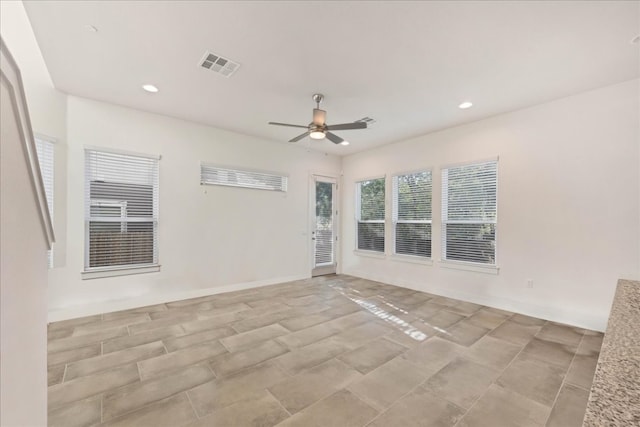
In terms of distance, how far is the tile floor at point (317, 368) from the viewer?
6.62 feet

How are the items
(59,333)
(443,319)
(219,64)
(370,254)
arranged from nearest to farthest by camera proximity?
(219,64)
(59,333)
(443,319)
(370,254)

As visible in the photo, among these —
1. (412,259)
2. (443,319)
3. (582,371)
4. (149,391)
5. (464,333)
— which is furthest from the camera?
(412,259)

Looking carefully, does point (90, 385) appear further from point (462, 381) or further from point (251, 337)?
point (462, 381)

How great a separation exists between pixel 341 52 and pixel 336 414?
10.5 ft

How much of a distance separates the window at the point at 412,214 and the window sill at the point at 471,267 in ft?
1.38

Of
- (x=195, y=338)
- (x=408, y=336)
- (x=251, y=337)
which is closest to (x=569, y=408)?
(x=408, y=336)

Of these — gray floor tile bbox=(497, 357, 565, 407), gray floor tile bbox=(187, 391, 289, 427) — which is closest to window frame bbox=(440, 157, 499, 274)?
gray floor tile bbox=(497, 357, 565, 407)

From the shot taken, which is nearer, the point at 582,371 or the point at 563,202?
the point at 582,371

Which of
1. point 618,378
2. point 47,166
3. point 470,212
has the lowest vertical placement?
point 618,378

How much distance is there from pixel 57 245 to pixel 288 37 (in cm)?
401

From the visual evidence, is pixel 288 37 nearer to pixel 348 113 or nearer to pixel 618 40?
pixel 348 113

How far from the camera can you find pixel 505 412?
6.73 ft

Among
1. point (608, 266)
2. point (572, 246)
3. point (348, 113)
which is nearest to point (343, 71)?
point (348, 113)

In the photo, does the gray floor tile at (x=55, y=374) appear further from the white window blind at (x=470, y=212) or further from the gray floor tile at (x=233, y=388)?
the white window blind at (x=470, y=212)
